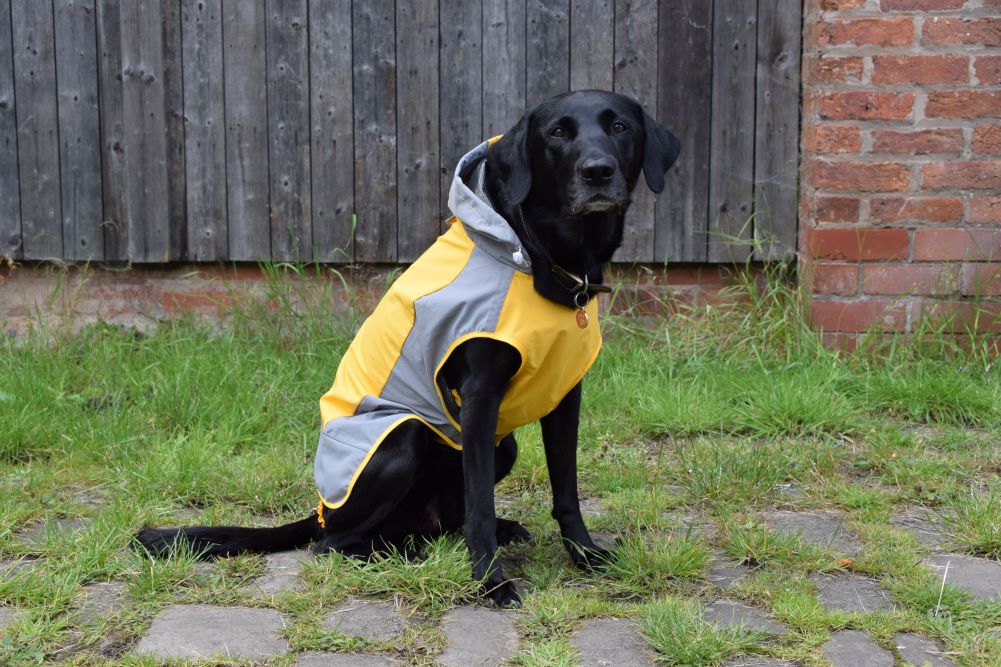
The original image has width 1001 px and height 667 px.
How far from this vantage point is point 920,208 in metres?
4.65

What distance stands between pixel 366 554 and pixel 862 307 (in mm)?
2797

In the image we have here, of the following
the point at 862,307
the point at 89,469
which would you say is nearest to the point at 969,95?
the point at 862,307

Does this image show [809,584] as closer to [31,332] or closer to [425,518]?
[425,518]

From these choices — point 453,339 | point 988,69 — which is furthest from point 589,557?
point 988,69

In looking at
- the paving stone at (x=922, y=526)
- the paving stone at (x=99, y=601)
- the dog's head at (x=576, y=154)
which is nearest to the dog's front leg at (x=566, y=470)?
the dog's head at (x=576, y=154)

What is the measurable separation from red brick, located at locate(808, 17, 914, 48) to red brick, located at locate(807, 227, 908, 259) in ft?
2.57

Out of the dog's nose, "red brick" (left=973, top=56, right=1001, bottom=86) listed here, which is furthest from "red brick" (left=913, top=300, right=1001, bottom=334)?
the dog's nose

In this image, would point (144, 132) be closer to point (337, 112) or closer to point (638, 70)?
point (337, 112)

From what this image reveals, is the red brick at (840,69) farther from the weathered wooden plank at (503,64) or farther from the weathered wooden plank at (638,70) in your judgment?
the weathered wooden plank at (503,64)

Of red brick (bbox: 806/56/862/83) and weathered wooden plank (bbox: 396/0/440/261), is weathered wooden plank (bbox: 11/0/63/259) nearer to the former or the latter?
weathered wooden plank (bbox: 396/0/440/261)

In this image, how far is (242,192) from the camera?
17.1 feet

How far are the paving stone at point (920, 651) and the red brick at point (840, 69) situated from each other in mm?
2854

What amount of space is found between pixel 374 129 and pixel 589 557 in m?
2.91

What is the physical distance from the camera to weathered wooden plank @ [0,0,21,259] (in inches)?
204
